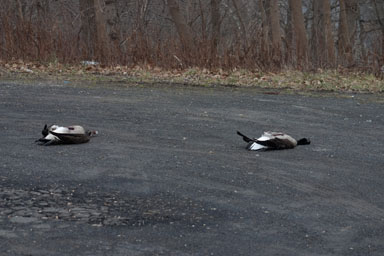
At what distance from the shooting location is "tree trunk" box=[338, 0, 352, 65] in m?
19.4

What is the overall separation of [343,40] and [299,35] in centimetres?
252

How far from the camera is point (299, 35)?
2297 centimetres

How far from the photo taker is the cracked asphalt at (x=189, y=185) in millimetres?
4820

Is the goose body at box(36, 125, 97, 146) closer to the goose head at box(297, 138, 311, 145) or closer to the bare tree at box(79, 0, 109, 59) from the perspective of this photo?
the goose head at box(297, 138, 311, 145)

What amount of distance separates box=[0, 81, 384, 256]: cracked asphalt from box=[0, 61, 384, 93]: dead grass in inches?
178

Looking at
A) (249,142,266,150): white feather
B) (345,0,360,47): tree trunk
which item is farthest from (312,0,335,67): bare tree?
(249,142,266,150): white feather

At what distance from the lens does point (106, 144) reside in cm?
845

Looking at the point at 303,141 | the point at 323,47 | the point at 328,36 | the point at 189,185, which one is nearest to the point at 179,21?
the point at 328,36

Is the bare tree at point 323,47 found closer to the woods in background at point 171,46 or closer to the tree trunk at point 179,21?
the woods in background at point 171,46

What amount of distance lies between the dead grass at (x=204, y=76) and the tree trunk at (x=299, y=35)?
1.76ft

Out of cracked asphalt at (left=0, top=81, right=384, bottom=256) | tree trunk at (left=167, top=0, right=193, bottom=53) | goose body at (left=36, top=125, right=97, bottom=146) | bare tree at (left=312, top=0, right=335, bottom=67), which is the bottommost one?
cracked asphalt at (left=0, top=81, right=384, bottom=256)

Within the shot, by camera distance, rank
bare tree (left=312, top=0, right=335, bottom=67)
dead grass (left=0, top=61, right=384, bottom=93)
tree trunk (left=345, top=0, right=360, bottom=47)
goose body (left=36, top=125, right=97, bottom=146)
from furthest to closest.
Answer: tree trunk (left=345, top=0, right=360, bottom=47), bare tree (left=312, top=0, right=335, bottom=67), dead grass (left=0, top=61, right=384, bottom=93), goose body (left=36, top=125, right=97, bottom=146)

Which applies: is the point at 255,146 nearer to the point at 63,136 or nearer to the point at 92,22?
the point at 63,136

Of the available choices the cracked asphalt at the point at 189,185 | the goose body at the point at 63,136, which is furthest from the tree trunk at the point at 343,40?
the goose body at the point at 63,136
